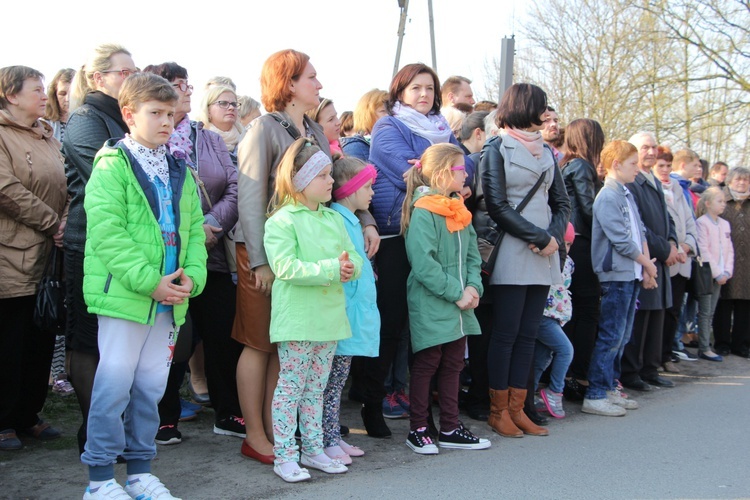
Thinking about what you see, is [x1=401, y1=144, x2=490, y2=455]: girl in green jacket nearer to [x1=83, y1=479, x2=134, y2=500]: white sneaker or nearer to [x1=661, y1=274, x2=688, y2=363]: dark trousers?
[x1=83, y1=479, x2=134, y2=500]: white sneaker

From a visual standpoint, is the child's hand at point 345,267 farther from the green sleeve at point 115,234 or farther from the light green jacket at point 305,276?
the green sleeve at point 115,234

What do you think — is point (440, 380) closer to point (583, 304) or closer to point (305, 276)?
point (305, 276)

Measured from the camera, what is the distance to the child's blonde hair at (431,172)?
16.1 feet

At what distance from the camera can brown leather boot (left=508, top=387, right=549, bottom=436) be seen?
17.6 feet

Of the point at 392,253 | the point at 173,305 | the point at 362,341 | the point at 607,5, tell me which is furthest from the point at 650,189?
the point at 607,5

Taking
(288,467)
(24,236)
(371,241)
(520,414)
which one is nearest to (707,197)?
(520,414)

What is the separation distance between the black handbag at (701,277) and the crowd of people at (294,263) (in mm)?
2485

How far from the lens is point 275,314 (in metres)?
4.15

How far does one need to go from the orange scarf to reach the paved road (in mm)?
1429

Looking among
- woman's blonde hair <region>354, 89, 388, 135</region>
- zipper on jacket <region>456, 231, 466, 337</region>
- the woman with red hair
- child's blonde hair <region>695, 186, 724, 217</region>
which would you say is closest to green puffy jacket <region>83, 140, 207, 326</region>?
the woman with red hair

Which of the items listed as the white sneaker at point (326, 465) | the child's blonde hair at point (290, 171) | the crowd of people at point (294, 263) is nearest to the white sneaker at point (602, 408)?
the crowd of people at point (294, 263)

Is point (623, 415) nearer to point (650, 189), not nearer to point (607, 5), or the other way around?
point (650, 189)

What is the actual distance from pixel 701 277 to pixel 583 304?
3015mm

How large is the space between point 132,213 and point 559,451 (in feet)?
10.1
